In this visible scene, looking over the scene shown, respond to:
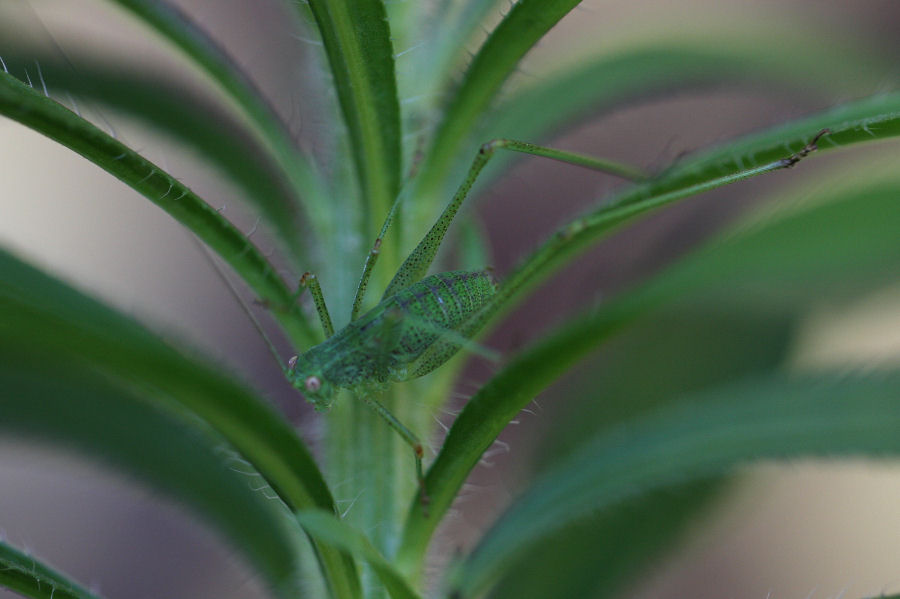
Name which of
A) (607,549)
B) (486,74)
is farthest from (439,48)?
(607,549)

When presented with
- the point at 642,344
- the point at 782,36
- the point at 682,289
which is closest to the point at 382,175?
the point at 682,289

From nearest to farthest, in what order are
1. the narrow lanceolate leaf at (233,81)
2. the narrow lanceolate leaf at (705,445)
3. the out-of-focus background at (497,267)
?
the narrow lanceolate leaf at (705,445) < the narrow lanceolate leaf at (233,81) < the out-of-focus background at (497,267)

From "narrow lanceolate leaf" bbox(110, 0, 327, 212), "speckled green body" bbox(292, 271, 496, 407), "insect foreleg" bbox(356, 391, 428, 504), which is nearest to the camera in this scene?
"narrow lanceolate leaf" bbox(110, 0, 327, 212)

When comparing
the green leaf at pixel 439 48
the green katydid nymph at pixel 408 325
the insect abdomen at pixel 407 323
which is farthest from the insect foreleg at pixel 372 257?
the green leaf at pixel 439 48

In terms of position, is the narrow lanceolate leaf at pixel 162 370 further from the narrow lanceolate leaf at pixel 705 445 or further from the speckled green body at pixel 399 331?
the speckled green body at pixel 399 331

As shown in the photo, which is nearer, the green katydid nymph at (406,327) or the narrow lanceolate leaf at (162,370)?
the narrow lanceolate leaf at (162,370)

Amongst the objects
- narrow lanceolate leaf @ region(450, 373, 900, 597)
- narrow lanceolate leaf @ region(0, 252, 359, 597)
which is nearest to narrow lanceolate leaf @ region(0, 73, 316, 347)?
narrow lanceolate leaf @ region(0, 252, 359, 597)

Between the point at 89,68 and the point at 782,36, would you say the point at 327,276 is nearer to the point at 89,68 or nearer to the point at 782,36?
the point at 89,68

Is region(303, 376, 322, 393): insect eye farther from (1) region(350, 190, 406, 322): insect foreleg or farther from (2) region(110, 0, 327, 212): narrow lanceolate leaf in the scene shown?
(2) region(110, 0, 327, 212): narrow lanceolate leaf
